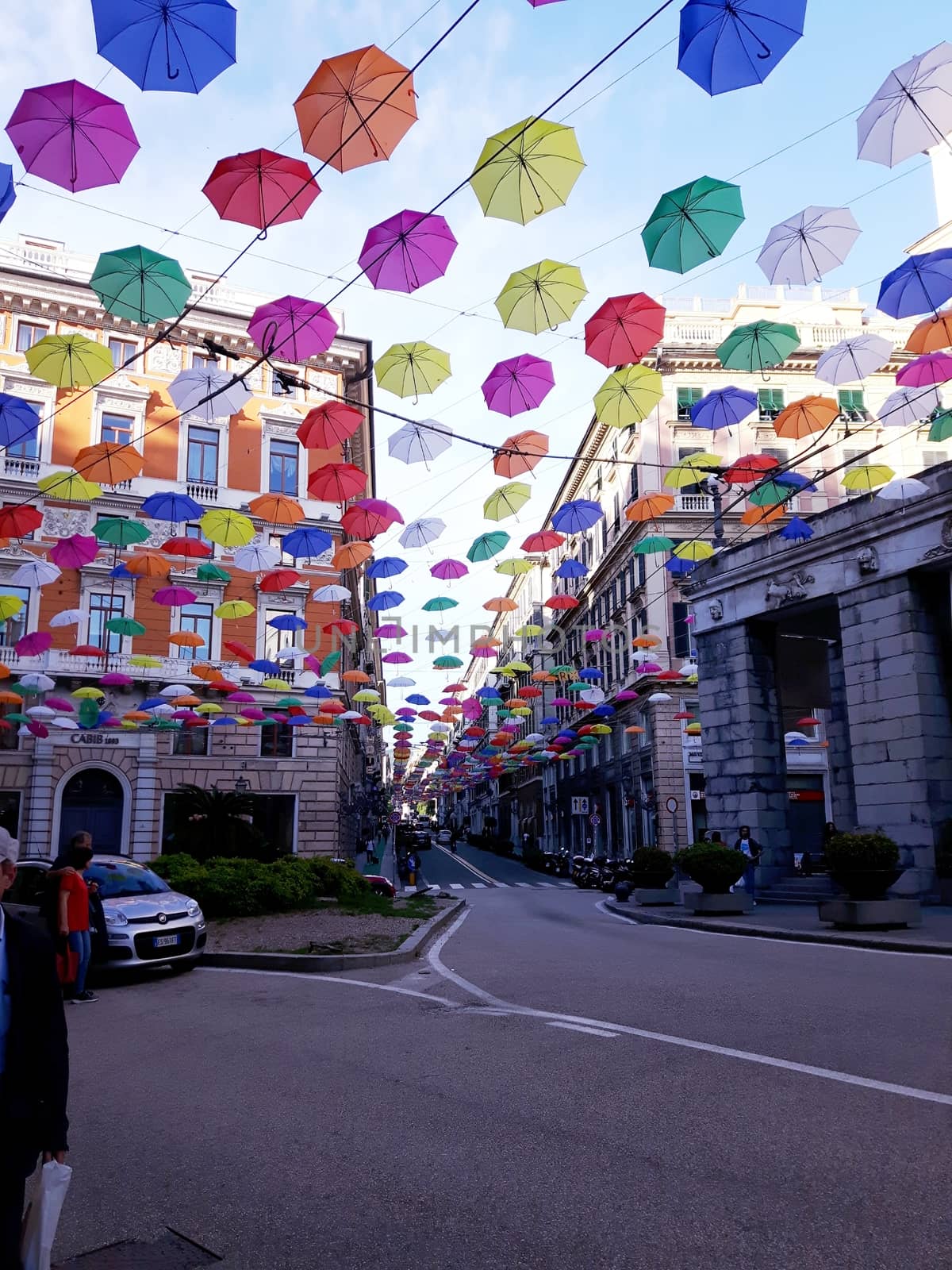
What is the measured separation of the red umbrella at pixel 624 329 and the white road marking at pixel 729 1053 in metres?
7.62

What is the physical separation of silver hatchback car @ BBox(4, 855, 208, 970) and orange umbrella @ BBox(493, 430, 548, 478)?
7.90 m

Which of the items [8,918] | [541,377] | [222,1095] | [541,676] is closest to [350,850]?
[541,676]

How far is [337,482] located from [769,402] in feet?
119

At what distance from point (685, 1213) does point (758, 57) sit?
8074 millimetres

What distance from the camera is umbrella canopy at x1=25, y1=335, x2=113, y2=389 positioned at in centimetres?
1297

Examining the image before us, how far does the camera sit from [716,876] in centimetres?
1908

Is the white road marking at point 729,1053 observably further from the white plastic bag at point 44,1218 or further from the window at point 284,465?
the window at point 284,465

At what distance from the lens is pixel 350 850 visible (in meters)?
50.5

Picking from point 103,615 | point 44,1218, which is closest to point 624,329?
point 44,1218

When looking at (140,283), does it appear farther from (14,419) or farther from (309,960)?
(309,960)

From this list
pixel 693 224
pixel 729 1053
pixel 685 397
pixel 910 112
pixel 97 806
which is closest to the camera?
pixel 729 1053

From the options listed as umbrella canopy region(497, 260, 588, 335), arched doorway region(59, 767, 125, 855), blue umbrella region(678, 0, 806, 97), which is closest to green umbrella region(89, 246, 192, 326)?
umbrella canopy region(497, 260, 588, 335)

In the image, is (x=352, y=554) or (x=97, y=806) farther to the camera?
(x=97, y=806)

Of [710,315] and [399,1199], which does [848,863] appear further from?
[710,315]
